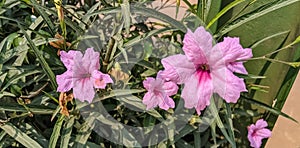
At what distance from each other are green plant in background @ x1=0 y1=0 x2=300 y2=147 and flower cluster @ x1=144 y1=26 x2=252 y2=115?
0.31 feet

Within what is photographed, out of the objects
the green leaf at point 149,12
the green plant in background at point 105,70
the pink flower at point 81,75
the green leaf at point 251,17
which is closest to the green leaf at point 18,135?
the green plant in background at point 105,70

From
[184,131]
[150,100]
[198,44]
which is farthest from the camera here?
[184,131]

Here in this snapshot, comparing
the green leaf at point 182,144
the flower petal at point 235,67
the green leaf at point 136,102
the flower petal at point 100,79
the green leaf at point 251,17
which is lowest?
the green leaf at point 182,144

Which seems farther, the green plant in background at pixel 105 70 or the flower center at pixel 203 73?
the green plant in background at pixel 105 70

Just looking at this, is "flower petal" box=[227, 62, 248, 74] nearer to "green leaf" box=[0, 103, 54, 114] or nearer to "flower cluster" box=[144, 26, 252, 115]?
"flower cluster" box=[144, 26, 252, 115]

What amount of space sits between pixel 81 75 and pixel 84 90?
0.08ft

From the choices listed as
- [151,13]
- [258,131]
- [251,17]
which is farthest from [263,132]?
[151,13]

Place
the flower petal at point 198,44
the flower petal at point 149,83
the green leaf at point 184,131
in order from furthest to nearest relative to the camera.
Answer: the green leaf at point 184,131 < the flower petal at point 149,83 < the flower petal at point 198,44

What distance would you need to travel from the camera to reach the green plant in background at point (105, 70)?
2.55 ft

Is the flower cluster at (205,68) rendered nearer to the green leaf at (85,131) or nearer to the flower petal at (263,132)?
the green leaf at (85,131)

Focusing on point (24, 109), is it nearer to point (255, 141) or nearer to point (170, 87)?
point (170, 87)

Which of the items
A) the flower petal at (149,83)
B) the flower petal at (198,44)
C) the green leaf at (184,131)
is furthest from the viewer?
the green leaf at (184,131)

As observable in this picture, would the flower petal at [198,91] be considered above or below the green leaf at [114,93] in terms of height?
above

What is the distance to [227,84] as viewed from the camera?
0.64m
